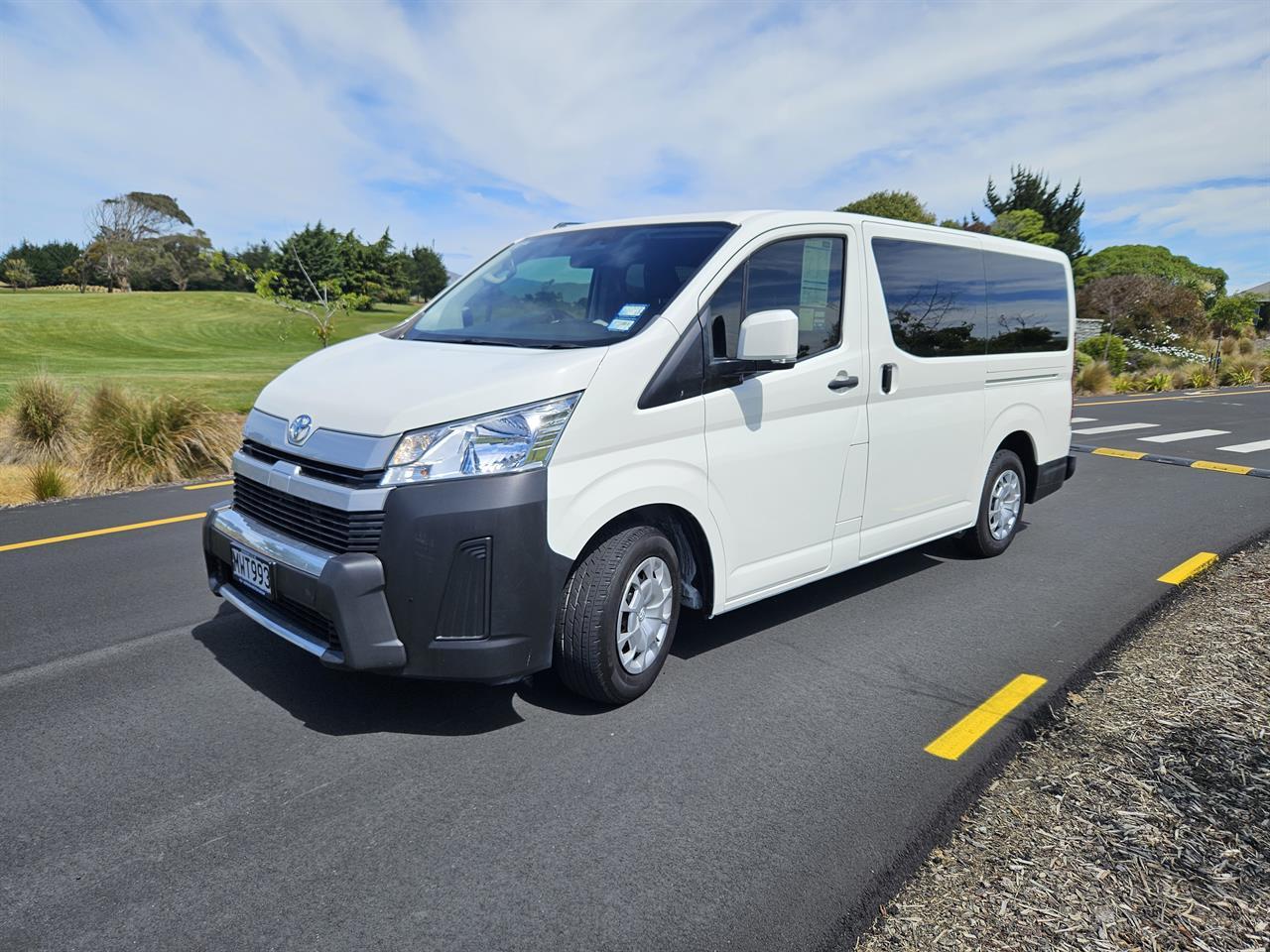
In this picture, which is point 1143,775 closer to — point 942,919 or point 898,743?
point 898,743

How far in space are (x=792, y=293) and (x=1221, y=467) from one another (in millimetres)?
8448

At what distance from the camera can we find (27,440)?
961 cm

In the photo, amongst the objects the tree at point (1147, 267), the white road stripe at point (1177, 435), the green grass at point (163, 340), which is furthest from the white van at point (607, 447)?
the tree at point (1147, 267)

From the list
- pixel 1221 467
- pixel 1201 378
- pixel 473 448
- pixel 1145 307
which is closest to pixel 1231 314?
pixel 1145 307

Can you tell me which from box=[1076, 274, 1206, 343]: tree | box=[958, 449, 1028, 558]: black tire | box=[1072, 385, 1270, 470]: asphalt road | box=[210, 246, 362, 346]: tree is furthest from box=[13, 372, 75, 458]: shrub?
box=[1076, 274, 1206, 343]: tree

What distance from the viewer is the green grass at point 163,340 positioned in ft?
69.2

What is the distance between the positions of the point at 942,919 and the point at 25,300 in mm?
58080

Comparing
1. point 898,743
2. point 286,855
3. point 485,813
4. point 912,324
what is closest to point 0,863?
point 286,855

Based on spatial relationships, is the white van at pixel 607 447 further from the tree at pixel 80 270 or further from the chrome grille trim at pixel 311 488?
the tree at pixel 80 270

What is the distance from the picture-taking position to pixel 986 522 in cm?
601

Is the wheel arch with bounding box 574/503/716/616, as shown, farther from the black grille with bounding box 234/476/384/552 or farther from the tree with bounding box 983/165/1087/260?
the tree with bounding box 983/165/1087/260

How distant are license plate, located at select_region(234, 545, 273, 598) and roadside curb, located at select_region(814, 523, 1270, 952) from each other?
2385 millimetres

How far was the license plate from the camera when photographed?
3512 millimetres

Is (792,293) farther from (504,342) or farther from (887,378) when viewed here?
(504,342)
